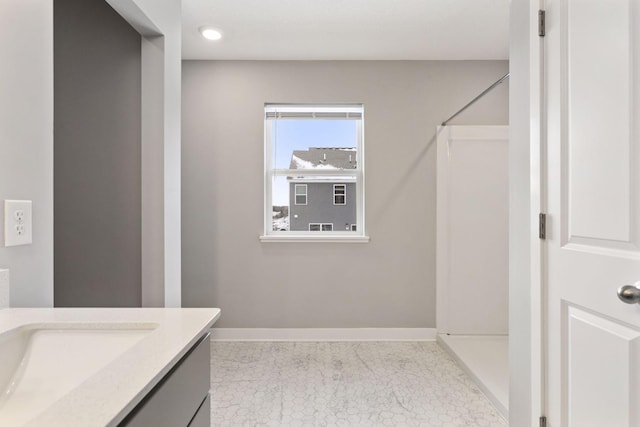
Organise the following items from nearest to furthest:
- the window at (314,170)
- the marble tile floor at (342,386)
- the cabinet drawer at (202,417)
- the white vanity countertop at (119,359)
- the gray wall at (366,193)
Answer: the white vanity countertop at (119,359)
the cabinet drawer at (202,417)
the marble tile floor at (342,386)
the gray wall at (366,193)
the window at (314,170)

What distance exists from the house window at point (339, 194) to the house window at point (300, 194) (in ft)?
0.86

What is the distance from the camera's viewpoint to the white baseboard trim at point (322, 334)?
10.00 ft

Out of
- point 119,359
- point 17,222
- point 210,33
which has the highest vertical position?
point 210,33

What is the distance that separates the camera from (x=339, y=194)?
126 inches

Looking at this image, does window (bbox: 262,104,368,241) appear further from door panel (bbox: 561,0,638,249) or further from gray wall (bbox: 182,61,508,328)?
door panel (bbox: 561,0,638,249)

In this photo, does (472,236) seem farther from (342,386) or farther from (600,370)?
(600,370)

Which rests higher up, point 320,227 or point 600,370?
point 320,227

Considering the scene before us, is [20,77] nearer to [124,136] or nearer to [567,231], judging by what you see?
[124,136]

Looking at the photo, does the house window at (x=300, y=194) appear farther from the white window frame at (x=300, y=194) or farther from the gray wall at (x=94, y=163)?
the gray wall at (x=94, y=163)

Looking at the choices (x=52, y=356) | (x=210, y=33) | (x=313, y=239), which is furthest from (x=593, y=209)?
(x=210, y=33)

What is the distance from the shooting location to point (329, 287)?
10.1ft

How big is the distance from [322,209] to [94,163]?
1741 millimetres

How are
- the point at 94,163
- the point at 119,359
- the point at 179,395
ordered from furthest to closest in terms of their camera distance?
the point at 94,163
the point at 179,395
the point at 119,359

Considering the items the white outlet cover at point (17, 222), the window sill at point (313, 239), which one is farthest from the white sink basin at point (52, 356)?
the window sill at point (313, 239)
